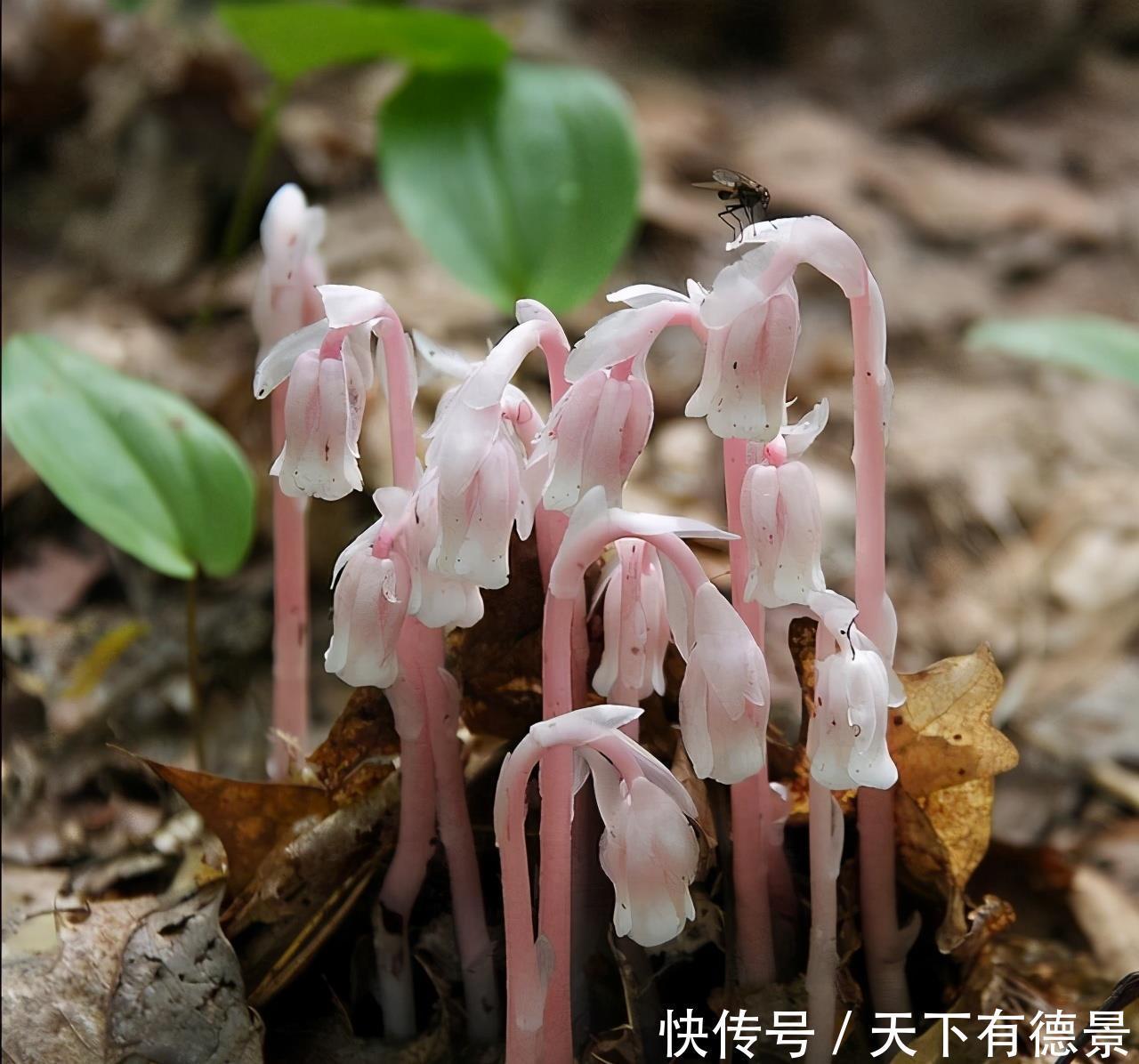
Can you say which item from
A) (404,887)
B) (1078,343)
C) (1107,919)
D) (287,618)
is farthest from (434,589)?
(1078,343)

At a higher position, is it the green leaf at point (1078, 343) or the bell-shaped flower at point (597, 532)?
the bell-shaped flower at point (597, 532)

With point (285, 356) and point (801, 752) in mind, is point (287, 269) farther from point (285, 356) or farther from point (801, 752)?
point (801, 752)

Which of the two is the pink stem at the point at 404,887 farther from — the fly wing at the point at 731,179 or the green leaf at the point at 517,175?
the green leaf at the point at 517,175

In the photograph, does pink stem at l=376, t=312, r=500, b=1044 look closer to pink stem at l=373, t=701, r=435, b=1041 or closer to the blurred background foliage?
pink stem at l=373, t=701, r=435, b=1041

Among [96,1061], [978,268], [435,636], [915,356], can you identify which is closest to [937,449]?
[915,356]

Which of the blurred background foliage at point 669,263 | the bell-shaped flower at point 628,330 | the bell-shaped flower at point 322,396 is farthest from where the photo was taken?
the blurred background foliage at point 669,263

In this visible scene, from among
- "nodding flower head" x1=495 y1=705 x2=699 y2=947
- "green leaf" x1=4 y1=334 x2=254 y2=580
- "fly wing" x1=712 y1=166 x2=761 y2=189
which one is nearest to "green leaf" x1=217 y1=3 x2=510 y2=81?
"green leaf" x1=4 y1=334 x2=254 y2=580

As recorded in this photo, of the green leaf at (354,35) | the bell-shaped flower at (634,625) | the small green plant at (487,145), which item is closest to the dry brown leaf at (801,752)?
the bell-shaped flower at (634,625)
